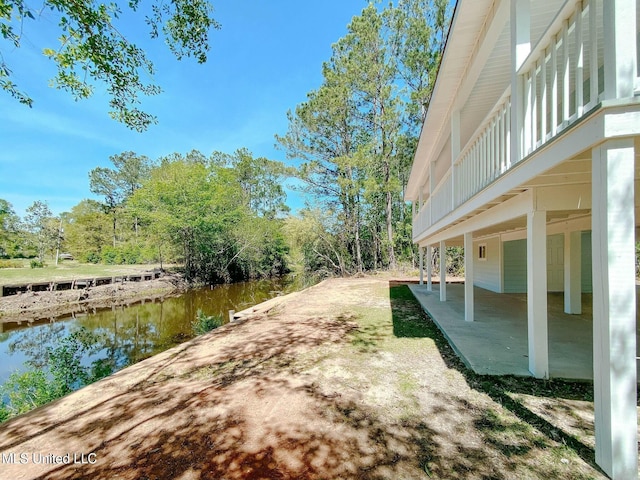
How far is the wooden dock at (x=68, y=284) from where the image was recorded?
48.5ft

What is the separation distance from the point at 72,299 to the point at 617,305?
805 inches

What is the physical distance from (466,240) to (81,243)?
40.3 m

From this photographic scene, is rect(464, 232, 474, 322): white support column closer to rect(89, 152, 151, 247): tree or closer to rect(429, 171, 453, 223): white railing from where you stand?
rect(429, 171, 453, 223): white railing

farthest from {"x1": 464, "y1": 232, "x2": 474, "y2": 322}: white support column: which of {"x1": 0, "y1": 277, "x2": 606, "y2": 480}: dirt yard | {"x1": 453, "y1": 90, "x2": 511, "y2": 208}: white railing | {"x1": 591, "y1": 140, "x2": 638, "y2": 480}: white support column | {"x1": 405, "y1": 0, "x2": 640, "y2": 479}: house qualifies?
{"x1": 591, "y1": 140, "x2": 638, "y2": 480}: white support column

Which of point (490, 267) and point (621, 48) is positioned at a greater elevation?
point (621, 48)

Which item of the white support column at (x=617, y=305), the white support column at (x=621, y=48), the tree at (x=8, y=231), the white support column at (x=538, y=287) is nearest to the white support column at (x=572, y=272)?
the white support column at (x=538, y=287)

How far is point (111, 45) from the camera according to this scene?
379 centimetres

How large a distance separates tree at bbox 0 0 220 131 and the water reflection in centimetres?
654

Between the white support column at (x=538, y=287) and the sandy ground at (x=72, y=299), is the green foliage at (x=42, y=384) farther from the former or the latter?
the sandy ground at (x=72, y=299)

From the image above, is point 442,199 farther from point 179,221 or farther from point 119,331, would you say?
point 179,221

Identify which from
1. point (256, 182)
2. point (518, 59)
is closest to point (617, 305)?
point (518, 59)

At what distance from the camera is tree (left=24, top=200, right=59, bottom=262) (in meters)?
32.3

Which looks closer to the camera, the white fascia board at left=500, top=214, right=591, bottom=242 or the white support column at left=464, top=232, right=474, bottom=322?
the white fascia board at left=500, top=214, right=591, bottom=242

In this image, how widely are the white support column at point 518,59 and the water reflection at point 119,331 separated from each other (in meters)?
9.41
